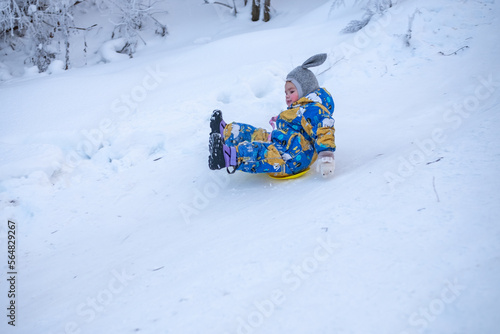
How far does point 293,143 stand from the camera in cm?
207

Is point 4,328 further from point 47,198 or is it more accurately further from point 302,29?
point 302,29

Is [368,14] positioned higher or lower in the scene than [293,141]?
higher

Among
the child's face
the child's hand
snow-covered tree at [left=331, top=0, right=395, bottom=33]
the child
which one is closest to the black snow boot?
the child

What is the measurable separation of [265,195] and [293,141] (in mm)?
407

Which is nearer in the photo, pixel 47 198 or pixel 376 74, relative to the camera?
pixel 47 198

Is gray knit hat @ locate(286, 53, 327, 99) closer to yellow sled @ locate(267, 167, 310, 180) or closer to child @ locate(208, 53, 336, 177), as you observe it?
child @ locate(208, 53, 336, 177)

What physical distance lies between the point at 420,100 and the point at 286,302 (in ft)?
7.87

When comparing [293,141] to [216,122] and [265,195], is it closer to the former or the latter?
[265,195]

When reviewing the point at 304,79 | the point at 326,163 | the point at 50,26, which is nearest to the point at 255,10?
the point at 50,26

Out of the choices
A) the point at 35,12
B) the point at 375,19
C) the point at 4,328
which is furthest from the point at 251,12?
the point at 4,328

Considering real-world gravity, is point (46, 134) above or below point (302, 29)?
below

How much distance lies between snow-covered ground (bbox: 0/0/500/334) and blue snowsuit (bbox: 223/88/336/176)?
5.7 inches

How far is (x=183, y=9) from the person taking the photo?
6.69 metres

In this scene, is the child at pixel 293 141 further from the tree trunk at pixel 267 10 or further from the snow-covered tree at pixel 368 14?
the tree trunk at pixel 267 10
